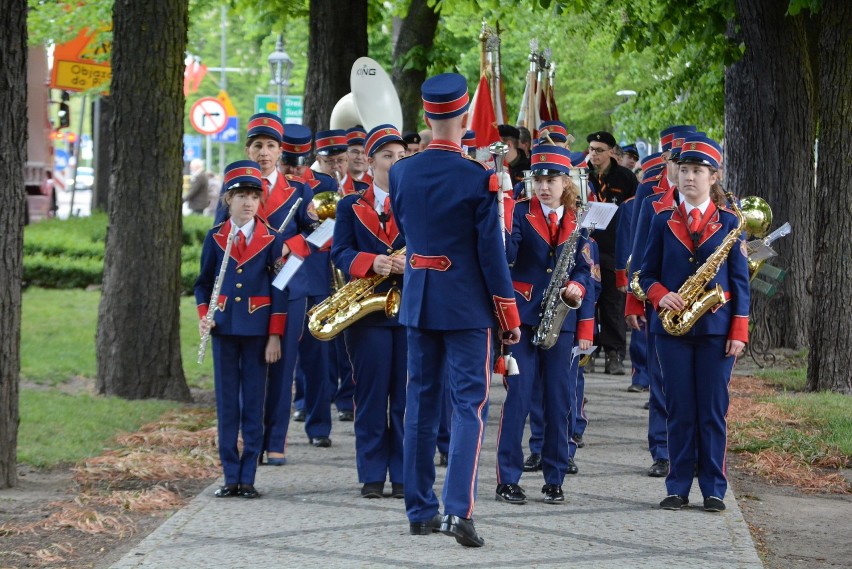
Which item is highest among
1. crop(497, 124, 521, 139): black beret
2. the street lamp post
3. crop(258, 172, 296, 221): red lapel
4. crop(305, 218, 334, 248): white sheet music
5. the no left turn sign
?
the street lamp post

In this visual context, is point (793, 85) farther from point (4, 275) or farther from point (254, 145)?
point (4, 275)

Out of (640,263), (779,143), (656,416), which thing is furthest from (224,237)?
(779,143)

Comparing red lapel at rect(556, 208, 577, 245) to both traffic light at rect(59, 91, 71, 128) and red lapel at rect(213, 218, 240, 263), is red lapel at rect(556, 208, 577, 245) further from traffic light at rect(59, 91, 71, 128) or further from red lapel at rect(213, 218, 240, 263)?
traffic light at rect(59, 91, 71, 128)

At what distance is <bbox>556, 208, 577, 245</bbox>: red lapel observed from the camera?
8.53 metres

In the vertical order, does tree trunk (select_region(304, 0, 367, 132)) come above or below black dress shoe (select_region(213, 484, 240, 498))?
above

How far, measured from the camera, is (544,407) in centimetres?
859

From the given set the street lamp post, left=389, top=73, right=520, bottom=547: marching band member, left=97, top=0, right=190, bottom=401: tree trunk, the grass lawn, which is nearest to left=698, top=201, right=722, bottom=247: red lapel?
left=389, top=73, right=520, bottom=547: marching band member

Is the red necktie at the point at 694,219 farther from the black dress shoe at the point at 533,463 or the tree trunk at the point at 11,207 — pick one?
the tree trunk at the point at 11,207

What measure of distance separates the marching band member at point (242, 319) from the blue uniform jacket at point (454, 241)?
164cm

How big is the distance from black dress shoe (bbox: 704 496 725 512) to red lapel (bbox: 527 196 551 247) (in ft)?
5.42

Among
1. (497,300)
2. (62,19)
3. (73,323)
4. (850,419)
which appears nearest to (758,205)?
(850,419)

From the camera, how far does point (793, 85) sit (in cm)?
1587

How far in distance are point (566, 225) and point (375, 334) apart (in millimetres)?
1259

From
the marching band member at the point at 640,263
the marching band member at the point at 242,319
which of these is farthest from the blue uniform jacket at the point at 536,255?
the marching band member at the point at 242,319
